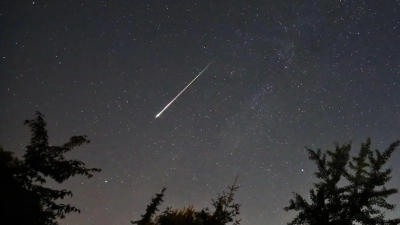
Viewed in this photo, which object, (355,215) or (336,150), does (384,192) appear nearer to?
(355,215)

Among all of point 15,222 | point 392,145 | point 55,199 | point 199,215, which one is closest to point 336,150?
point 392,145

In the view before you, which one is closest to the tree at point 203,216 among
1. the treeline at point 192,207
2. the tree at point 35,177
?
the treeline at point 192,207

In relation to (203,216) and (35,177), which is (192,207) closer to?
(203,216)

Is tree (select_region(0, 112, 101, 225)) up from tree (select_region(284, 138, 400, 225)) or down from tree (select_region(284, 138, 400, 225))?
down

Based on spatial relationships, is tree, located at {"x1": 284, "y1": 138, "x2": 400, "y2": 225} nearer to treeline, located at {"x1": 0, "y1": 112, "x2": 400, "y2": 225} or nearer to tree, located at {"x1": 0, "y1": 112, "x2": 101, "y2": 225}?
treeline, located at {"x1": 0, "y1": 112, "x2": 400, "y2": 225}

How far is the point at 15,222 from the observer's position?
7.66 metres

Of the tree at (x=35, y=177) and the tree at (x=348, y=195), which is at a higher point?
the tree at (x=348, y=195)

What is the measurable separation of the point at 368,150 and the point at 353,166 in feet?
4.37

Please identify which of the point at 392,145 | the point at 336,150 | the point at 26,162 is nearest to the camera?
the point at 26,162

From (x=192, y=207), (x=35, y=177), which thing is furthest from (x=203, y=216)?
(x=35, y=177)

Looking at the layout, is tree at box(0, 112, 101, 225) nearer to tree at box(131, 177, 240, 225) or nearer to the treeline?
the treeline

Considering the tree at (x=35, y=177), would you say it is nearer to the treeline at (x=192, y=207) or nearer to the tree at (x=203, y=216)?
the treeline at (x=192, y=207)

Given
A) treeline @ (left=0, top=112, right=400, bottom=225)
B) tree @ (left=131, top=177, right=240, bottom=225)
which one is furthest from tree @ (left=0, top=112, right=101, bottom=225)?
tree @ (left=131, top=177, right=240, bottom=225)

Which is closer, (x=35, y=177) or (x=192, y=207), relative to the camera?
(x=35, y=177)
